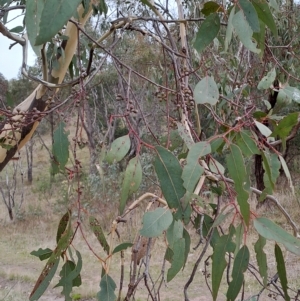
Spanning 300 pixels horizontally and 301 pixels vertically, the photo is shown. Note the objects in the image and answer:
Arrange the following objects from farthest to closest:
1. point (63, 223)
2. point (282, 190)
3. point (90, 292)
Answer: point (282, 190) < point (90, 292) < point (63, 223)

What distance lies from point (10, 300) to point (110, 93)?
5315 mm

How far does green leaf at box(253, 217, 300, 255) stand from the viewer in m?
0.61

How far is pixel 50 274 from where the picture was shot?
739 millimetres

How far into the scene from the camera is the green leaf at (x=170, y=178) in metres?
0.62

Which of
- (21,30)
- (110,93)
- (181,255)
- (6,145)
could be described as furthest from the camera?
(110,93)

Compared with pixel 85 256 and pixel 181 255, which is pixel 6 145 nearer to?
pixel 181 255

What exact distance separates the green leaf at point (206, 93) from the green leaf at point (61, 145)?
274 millimetres

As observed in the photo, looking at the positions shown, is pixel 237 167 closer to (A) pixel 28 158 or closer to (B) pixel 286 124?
(B) pixel 286 124

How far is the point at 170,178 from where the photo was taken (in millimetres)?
638

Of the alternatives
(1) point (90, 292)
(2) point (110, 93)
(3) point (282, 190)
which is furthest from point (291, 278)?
(2) point (110, 93)

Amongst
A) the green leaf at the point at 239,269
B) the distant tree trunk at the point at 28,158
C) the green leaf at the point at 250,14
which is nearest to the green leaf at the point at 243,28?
the green leaf at the point at 250,14

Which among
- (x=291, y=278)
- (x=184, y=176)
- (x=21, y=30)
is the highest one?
(x=21, y=30)

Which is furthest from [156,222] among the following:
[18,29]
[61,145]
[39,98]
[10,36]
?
[18,29]

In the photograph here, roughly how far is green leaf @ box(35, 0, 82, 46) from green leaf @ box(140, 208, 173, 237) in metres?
0.31
